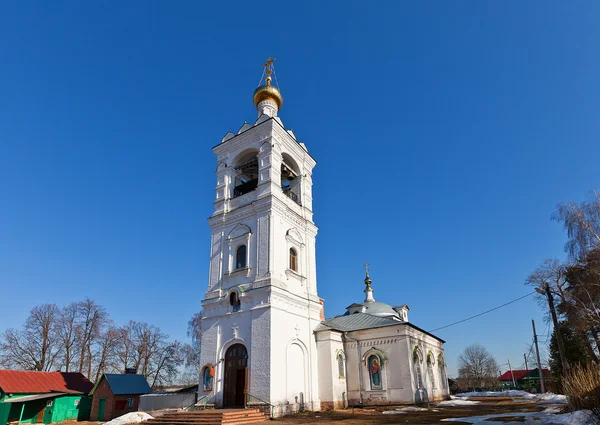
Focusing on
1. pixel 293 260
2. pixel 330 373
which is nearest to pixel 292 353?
pixel 330 373

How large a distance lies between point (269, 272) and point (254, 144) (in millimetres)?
7791

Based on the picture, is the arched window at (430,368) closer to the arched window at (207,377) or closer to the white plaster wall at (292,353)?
the white plaster wall at (292,353)

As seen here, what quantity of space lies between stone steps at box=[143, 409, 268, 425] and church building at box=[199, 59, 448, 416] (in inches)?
41.4

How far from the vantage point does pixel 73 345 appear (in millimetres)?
36719

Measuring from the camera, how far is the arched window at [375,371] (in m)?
20.6

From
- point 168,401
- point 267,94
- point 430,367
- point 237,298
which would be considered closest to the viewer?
point 237,298

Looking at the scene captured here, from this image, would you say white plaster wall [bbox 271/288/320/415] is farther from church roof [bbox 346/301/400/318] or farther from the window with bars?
church roof [bbox 346/301/400/318]

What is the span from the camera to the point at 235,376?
18172mm

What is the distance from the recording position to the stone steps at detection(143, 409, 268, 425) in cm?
1430

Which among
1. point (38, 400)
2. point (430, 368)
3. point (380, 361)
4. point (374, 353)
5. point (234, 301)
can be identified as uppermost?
point (234, 301)

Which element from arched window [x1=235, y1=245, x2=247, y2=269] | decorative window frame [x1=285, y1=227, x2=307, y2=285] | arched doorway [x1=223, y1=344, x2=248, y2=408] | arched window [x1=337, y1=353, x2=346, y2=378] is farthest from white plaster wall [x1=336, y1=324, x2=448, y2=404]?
arched window [x1=235, y1=245, x2=247, y2=269]

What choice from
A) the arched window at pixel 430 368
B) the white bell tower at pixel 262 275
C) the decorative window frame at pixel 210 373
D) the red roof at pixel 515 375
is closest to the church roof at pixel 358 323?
the white bell tower at pixel 262 275

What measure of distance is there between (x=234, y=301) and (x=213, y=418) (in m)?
5.94

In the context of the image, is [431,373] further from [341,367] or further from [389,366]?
[341,367]
